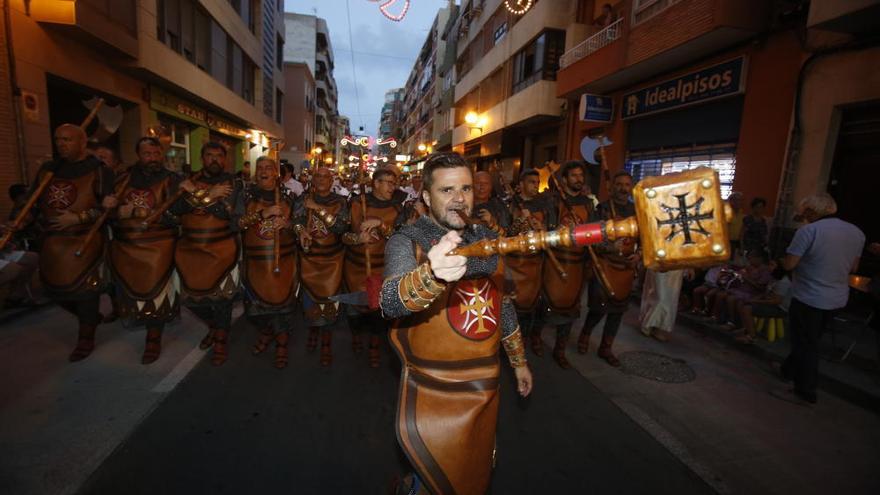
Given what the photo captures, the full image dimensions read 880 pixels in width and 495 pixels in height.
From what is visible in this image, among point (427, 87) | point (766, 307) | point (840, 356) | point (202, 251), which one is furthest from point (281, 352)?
point (427, 87)

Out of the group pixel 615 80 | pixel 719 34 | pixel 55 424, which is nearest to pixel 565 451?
pixel 55 424

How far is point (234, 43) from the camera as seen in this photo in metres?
17.7

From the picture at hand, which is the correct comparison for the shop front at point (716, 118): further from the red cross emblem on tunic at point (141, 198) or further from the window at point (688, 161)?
the red cross emblem on tunic at point (141, 198)

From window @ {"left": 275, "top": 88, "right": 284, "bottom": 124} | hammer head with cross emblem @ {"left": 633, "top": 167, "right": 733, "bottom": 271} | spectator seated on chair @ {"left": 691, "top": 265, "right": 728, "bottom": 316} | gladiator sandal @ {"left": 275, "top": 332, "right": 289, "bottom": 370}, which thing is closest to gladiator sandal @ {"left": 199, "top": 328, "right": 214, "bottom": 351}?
gladiator sandal @ {"left": 275, "top": 332, "right": 289, "bottom": 370}

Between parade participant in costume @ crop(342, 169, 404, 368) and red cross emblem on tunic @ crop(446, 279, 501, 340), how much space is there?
2.76m

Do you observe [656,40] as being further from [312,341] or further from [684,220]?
[684,220]

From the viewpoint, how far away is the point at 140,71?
1066 centimetres

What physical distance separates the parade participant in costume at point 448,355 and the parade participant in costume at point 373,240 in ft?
8.96

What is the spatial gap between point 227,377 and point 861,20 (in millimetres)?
9579

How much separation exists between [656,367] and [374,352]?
11.7 ft

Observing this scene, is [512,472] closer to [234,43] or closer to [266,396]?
[266,396]

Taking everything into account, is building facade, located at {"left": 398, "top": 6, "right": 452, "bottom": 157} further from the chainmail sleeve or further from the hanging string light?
the chainmail sleeve

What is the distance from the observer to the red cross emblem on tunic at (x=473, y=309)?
211cm

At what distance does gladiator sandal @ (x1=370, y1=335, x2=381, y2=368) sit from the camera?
5.00m
